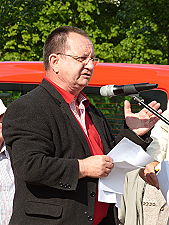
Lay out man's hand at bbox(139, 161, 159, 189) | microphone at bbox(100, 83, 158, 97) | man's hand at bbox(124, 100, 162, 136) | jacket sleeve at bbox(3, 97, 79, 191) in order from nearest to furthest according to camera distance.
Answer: jacket sleeve at bbox(3, 97, 79, 191) → microphone at bbox(100, 83, 158, 97) → man's hand at bbox(124, 100, 162, 136) → man's hand at bbox(139, 161, 159, 189)

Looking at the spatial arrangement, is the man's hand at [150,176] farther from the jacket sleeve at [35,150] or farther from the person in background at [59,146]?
the jacket sleeve at [35,150]

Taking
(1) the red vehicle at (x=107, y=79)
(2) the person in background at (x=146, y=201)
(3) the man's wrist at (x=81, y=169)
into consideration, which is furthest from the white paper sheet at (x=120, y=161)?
(1) the red vehicle at (x=107, y=79)

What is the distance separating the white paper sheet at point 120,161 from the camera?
2900 millimetres

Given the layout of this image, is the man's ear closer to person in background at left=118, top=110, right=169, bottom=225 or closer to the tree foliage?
person in background at left=118, top=110, right=169, bottom=225

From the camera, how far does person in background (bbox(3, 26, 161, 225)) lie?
2.76 metres

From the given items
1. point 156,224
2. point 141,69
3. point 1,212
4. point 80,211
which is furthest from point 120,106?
point 80,211

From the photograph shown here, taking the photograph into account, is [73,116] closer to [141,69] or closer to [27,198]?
[27,198]

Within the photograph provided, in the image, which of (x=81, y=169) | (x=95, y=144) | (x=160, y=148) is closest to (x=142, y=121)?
(x=95, y=144)

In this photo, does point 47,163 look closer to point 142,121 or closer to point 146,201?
point 142,121

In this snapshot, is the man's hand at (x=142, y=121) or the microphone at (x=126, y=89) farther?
the man's hand at (x=142, y=121)

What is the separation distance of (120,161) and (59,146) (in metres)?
0.31

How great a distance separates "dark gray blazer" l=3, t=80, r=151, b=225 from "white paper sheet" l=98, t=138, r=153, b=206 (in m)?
0.05

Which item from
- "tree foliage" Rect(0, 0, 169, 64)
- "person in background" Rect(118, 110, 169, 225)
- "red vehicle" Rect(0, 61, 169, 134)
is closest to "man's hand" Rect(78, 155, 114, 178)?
"person in background" Rect(118, 110, 169, 225)

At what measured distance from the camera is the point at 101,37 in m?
10.9
